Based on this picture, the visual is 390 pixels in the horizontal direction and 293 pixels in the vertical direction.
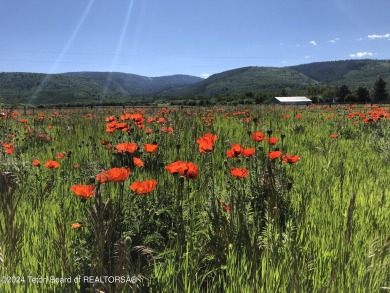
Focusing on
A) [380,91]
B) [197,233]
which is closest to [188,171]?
[197,233]

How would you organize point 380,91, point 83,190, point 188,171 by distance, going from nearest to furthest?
point 83,190, point 188,171, point 380,91

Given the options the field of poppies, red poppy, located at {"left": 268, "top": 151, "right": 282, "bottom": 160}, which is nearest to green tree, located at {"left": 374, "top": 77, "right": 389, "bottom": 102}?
the field of poppies

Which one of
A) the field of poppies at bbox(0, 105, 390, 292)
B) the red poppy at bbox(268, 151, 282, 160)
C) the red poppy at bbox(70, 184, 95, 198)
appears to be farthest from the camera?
the red poppy at bbox(268, 151, 282, 160)

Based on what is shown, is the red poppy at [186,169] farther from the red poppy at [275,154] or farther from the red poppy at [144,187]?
the red poppy at [275,154]

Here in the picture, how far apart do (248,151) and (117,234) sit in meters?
1.21

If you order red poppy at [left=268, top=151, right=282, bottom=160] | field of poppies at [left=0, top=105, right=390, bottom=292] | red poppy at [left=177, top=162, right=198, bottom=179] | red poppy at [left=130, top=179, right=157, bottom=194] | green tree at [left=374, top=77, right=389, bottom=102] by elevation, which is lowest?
field of poppies at [left=0, top=105, right=390, bottom=292]

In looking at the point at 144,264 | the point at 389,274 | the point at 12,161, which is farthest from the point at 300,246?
the point at 12,161

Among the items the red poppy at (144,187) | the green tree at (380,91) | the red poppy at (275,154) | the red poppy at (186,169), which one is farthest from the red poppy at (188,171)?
the green tree at (380,91)

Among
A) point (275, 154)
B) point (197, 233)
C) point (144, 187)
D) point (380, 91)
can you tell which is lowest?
point (197, 233)

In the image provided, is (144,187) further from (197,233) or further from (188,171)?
Answer: (197,233)

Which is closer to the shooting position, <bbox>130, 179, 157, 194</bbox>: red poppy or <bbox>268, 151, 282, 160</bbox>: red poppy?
<bbox>130, 179, 157, 194</bbox>: red poppy

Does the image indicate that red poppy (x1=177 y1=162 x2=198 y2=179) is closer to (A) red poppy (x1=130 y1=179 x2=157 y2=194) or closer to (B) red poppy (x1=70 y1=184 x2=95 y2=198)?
(A) red poppy (x1=130 y1=179 x2=157 y2=194)

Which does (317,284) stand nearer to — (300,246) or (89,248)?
(300,246)

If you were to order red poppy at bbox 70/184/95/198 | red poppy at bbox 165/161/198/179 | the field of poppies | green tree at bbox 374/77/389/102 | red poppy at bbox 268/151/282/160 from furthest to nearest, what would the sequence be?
green tree at bbox 374/77/389/102 → red poppy at bbox 268/151/282/160 → red poppy at bbox 165/161/198/179 → red poppy at bbox 70/184/95/198 → the field of poppies
